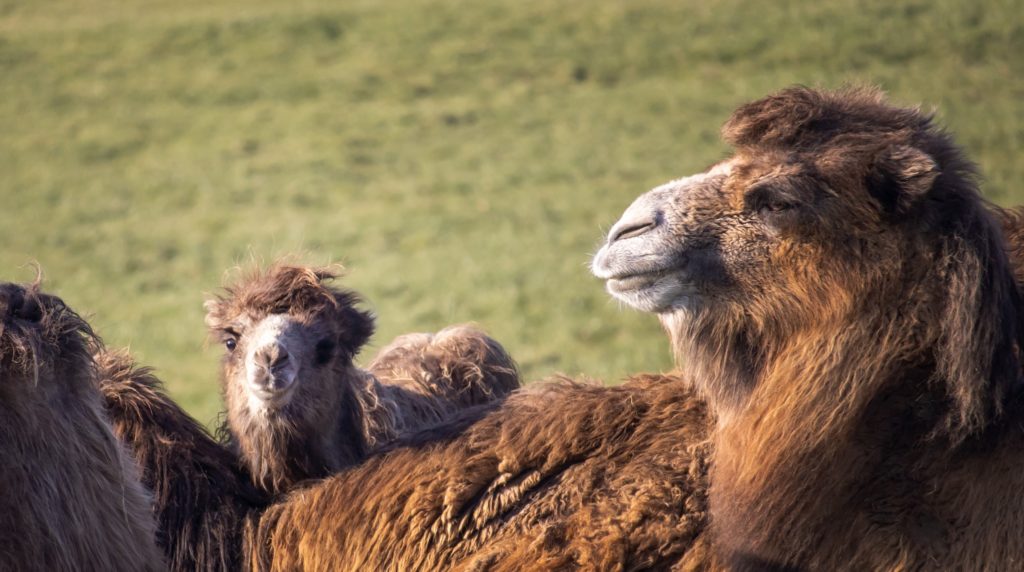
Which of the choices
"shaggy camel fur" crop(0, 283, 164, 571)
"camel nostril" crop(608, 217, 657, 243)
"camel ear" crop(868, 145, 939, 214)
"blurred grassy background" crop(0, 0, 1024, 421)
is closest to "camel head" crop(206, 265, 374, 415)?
"shaggy camel fur" crop(0, 283, 164, 571)

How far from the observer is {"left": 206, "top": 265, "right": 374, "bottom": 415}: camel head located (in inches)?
210

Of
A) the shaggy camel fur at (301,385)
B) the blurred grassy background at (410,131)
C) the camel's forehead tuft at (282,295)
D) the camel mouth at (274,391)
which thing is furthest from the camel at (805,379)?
the blurred grassy background at (410,131)

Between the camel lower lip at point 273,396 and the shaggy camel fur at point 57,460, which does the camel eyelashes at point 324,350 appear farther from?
the shaggy camel fur at point 57,460

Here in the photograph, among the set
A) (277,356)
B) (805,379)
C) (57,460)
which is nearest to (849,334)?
(805,379)

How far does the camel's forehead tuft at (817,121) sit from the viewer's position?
11.1 ft

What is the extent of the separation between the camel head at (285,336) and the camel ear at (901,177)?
2924 millimetres

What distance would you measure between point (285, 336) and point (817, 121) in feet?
9.38

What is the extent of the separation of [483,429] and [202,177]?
68.8 feet

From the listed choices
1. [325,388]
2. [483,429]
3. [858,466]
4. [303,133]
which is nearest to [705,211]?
[858,466]

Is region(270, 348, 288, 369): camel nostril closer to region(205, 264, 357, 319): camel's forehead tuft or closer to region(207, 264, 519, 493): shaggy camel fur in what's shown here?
region(207, 264, 519, 493): shaggy camel fur

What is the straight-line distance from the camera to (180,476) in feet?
14.1

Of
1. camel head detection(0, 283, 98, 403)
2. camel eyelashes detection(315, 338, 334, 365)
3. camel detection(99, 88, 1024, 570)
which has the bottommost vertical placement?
camel detection(99, 88, 1024, 570)

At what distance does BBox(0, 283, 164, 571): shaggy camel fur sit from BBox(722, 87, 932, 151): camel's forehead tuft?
2.10 meters

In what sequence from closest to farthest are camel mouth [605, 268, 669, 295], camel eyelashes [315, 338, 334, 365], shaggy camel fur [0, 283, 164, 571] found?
shaggy camel fur [0, 283, 164, 571] → camel mouth [605, 268, 669, 295] → camel eyelashes [315, 338, 334, 365]
